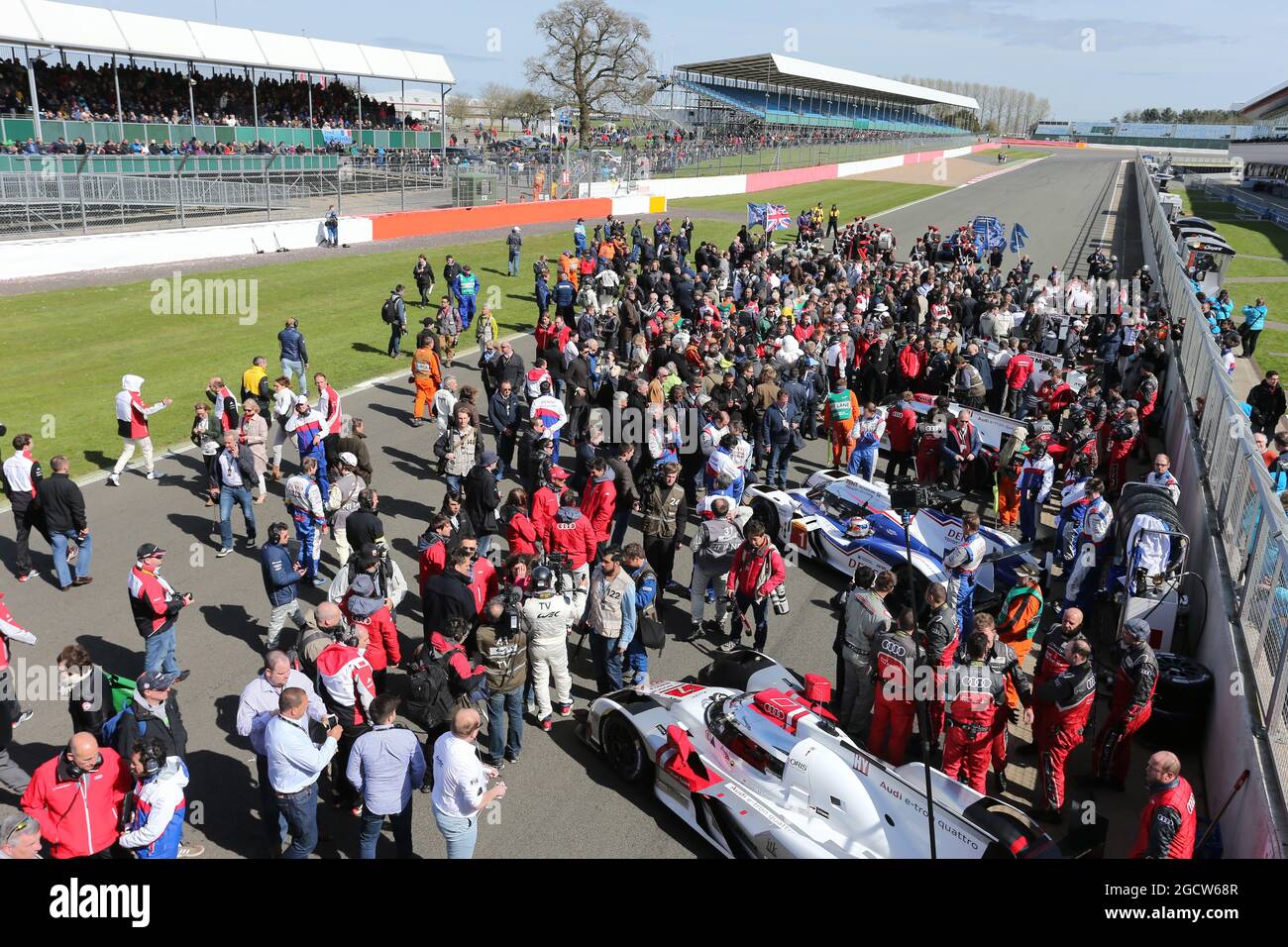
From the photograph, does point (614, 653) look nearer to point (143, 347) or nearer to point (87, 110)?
point (143, 347)

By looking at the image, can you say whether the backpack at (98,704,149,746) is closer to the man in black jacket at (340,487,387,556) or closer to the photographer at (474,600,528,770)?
the photographer at (474,600,528,770)

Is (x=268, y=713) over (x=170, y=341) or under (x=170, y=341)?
under

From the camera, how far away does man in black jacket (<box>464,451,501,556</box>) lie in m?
10.3

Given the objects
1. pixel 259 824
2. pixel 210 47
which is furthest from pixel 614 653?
pixel 210 47

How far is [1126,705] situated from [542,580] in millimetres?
4894

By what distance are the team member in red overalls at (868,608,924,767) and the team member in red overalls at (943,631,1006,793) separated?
330 mm

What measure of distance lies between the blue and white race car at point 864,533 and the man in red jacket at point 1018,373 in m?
5.67

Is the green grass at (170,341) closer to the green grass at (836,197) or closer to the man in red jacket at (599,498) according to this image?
the man in red jacket at (599,498)

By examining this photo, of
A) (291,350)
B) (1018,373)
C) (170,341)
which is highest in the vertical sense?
(291,350)

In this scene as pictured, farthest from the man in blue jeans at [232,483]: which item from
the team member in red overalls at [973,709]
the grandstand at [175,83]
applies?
the grandstand at [175,83]

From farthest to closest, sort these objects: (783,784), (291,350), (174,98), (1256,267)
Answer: (174,98) < (1256,267) < (291,350) < (783,784)

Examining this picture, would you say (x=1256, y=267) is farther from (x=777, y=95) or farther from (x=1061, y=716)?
(x=777, y=95)

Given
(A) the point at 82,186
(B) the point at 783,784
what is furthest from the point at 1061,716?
(A) the point at 82,186

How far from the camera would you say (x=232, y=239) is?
28.1 metres
